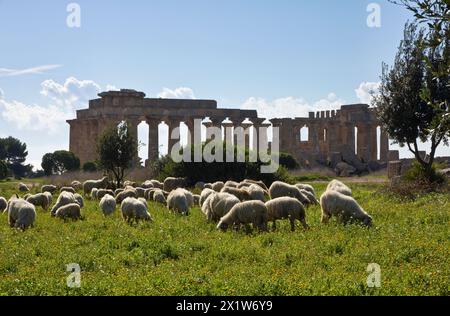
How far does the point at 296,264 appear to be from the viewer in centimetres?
1257

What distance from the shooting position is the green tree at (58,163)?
64750 mm

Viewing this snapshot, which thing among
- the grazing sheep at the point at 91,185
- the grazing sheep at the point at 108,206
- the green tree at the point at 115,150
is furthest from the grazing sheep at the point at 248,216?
the green tree at the point at 115,150

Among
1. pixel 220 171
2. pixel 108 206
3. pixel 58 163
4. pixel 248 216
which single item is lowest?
pixel 108 206

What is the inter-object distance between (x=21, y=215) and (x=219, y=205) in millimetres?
5984

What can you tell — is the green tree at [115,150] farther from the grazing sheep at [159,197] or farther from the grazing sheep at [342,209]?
the grazing sheep at [342,209]

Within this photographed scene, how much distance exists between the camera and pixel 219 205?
19891mm

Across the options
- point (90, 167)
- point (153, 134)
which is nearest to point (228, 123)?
point (153, 134)

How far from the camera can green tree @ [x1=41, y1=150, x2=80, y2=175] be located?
64.8 m

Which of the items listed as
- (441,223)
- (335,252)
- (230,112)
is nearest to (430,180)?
(441,223)

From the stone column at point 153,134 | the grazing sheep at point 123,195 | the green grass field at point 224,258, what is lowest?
the green grass field at point 224,258

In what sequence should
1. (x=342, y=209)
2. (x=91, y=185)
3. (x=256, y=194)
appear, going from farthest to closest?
(x=91, y=185) → (x=256, y=194) → (x=342, y=209)

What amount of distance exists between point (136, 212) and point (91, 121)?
51007 millimetres

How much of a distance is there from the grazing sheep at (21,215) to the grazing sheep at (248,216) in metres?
6.09

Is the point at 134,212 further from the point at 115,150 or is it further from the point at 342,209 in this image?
the point at 115,150
